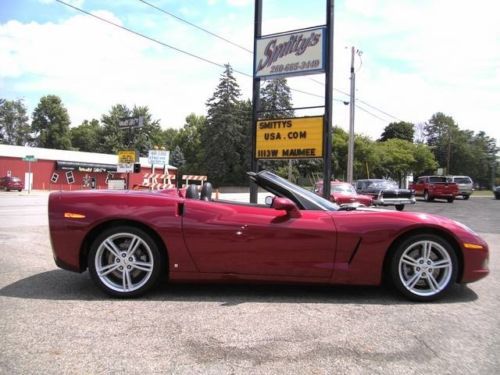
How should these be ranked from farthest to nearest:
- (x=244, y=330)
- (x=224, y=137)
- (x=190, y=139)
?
1. (x=190, y=139)
2. (x=224, y=137)
3. (x=244, y=330)

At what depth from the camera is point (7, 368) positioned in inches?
111

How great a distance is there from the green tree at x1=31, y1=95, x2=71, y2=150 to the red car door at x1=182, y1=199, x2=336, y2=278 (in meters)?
93.0

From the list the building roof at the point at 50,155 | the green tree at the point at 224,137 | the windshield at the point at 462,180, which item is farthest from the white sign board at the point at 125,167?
the green tree at the point at 224,137

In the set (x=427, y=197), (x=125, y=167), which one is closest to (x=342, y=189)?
(x=125, y=167)

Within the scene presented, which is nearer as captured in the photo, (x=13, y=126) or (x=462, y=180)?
(x=462, y=180)

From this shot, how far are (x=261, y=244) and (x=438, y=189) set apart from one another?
27.8 metres

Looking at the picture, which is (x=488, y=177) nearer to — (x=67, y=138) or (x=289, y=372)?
(x=67, y=138)

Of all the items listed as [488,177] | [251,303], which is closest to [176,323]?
[251,303]

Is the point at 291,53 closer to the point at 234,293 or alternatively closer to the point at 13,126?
the point at 234,293

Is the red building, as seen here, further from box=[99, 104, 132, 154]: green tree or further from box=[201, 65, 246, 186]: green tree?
box=[99, 104, 132, 154]: green tree

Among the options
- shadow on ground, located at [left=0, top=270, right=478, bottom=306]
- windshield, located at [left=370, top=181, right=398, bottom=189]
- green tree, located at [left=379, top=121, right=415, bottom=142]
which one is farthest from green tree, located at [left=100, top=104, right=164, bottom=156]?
shadow on ground, located at [left=0, top=270, right=478, bottom=306]

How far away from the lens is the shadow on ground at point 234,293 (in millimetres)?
4398

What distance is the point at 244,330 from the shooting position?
3539mm

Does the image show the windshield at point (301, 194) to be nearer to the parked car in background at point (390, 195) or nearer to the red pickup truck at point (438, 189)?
the parked car in background at point (390, 195)
